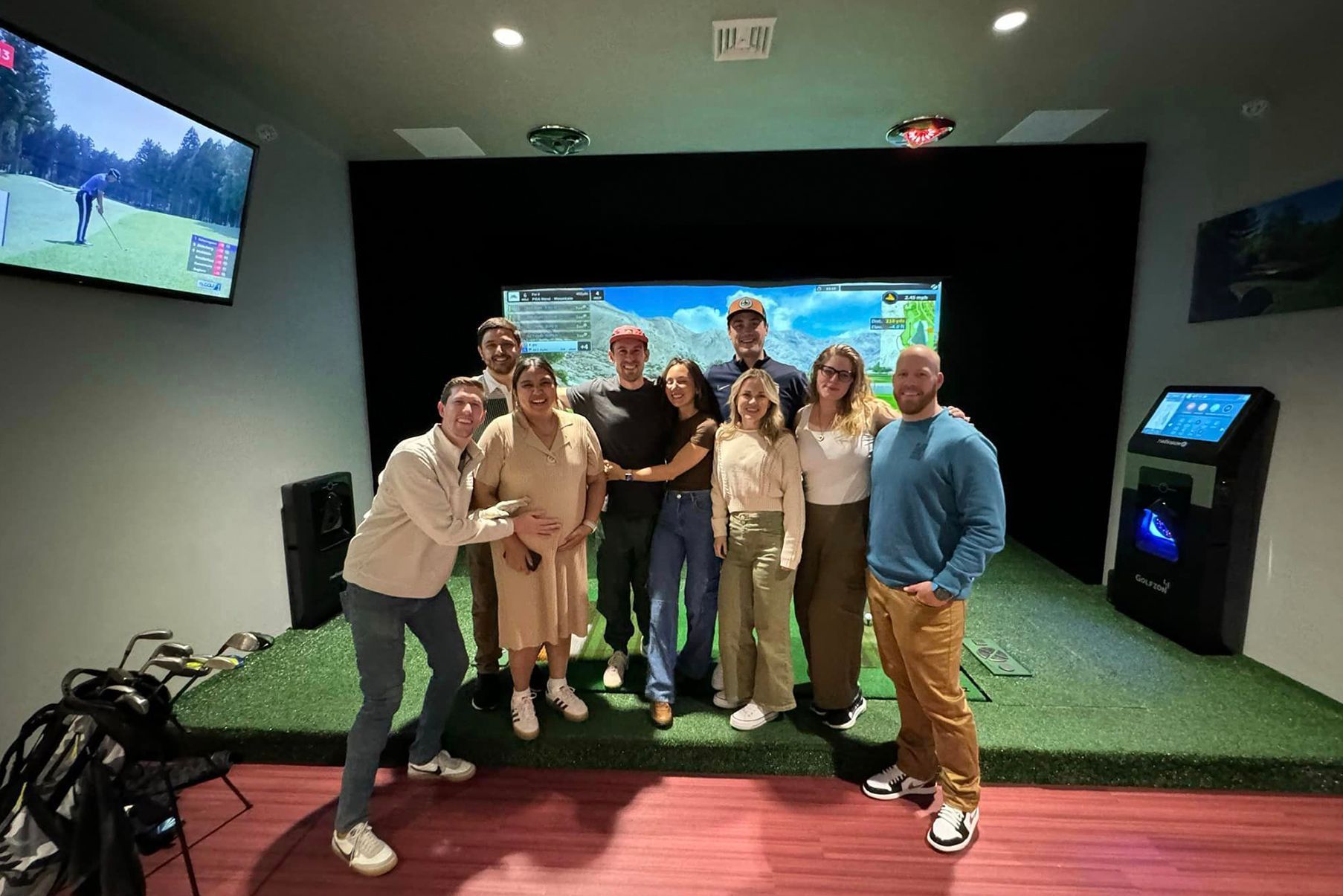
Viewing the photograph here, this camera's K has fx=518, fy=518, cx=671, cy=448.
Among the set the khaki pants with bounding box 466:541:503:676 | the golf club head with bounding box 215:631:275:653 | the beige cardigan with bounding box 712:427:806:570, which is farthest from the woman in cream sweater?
the golf club head with bounding box 215:631:275:653

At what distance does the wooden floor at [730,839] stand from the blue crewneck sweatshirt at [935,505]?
905 mm

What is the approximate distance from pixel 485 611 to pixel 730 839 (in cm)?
131

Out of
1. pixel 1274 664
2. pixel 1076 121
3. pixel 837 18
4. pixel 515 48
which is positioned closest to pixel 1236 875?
pixel 1274 664

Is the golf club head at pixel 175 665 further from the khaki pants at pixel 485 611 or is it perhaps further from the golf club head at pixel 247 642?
the khaki pants at pixel 485 611

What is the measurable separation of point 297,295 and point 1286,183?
534cm

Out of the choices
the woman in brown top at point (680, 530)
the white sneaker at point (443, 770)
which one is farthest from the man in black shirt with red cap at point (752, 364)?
the white sneaker at point (443, 770)

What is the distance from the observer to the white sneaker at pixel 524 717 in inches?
82.4

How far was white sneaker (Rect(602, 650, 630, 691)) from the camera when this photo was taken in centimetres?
240

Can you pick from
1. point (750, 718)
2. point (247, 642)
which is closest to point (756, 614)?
point (750, 718)

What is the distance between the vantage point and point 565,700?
2.21 m

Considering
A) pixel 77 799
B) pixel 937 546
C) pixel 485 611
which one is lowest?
pixel 77 799

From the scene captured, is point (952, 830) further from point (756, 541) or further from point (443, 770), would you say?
point (443, 770)

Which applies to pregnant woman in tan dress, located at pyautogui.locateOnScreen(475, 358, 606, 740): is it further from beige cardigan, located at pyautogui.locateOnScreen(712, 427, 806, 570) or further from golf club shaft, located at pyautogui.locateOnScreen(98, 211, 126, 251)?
golf club shaft, located at pyautogui.locateOnScreen(98, 211, 126, 251)

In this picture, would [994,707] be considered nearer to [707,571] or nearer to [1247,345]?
[707,571]
